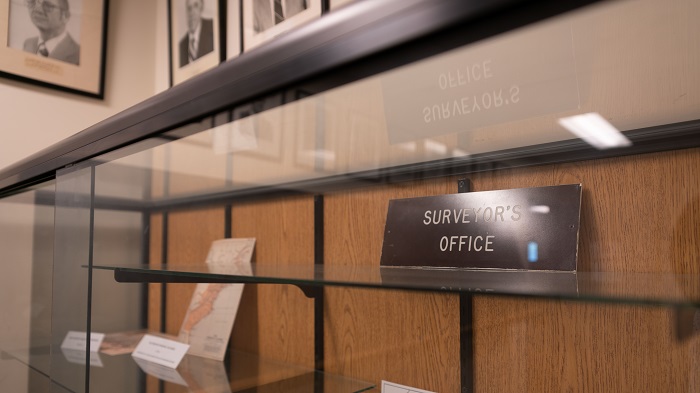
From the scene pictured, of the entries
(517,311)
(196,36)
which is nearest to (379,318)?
(517,311)

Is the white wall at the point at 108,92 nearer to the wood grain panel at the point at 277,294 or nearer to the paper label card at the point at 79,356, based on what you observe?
the wood grain panel at the point at 277,294

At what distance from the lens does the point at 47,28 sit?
193cm

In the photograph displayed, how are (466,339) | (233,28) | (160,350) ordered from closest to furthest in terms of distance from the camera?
(466,339) → (160,350) → (233,28)

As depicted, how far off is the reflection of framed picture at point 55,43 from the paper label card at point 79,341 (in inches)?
52.7

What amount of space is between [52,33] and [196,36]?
1.74 ft

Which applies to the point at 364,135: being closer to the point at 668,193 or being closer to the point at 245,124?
the point at 245,124

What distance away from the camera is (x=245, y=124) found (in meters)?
0.59

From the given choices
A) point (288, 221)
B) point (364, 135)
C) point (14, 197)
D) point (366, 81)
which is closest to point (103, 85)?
point (14, 197)

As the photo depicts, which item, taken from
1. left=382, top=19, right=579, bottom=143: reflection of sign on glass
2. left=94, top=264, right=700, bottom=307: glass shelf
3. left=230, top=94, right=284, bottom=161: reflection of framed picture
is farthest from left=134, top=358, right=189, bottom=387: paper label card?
left=382, top=19, right=579, bottom=143: reflection of sign on glass

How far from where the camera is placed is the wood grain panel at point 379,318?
82 centimetres

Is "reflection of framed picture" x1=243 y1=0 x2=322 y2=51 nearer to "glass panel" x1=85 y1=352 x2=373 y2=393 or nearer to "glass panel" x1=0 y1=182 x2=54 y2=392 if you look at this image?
"glass panel" x1=0 y1=182 x2=54 y2=392

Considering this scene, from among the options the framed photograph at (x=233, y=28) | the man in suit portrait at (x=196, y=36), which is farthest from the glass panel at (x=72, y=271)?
the man in suit portrait at (x=196, y=36)

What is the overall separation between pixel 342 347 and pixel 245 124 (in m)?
0.54

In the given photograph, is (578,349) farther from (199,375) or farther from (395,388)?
(199,375)
